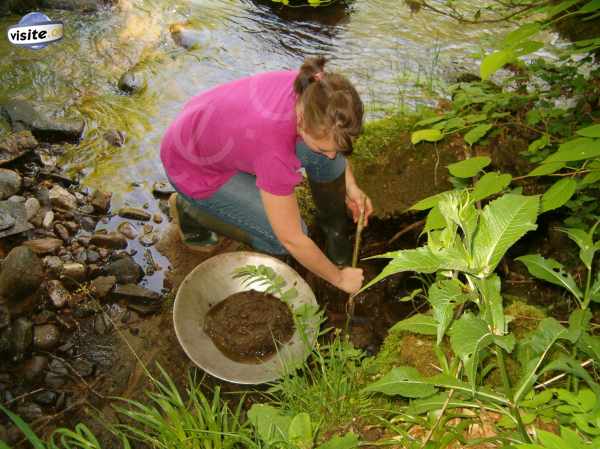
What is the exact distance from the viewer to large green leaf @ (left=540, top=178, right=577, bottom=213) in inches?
52.4

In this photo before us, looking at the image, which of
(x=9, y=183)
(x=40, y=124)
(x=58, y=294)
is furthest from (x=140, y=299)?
(x=40, y=124)

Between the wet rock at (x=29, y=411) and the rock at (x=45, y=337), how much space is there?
1.10ft

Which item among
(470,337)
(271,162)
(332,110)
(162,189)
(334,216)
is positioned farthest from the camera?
(162,189)

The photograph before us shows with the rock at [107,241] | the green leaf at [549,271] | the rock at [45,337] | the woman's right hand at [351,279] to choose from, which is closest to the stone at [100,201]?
the rock at [107,241]

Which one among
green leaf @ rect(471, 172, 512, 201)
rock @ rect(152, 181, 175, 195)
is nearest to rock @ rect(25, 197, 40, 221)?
rock @ rect(152, 181, 175, 195)

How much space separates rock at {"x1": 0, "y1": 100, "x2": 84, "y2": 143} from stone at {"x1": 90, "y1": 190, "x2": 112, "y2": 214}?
2.70ft

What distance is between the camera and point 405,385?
4.31 feet

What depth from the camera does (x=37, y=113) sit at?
4.11 m

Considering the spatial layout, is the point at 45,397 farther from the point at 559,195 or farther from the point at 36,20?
the point at 36,20

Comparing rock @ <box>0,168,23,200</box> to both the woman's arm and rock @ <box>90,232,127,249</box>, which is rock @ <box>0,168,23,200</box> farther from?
the woman's arm

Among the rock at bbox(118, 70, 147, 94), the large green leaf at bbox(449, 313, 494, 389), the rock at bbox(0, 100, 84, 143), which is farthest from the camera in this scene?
the rock at bbox(118, 70, 147, 94)

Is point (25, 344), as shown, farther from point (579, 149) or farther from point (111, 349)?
point (579, 149)

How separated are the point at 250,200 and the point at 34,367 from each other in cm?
151

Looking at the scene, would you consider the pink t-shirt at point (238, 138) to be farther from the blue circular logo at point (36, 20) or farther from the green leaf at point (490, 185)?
the blue circular logo at point (36, 20)
